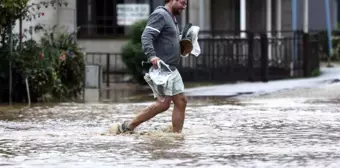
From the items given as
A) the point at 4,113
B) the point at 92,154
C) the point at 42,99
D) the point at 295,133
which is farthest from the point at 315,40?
the point at 92,154

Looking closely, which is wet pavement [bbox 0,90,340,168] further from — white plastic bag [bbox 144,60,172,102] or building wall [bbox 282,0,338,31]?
building wall [bbox 282,0,338,31]

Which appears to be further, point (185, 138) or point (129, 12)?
point (129, 12)

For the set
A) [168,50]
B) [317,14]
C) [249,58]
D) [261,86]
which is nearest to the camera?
[168,50]

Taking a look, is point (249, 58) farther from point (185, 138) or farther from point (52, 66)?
point (185, 138)

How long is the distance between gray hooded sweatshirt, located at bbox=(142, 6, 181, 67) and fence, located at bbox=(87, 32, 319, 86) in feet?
37.2

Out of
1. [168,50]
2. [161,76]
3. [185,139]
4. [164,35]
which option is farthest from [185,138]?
[164,35]

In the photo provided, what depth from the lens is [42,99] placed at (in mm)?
16469

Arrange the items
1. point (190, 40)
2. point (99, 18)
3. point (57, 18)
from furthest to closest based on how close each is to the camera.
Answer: point (99, 18)
point (57, 18)
point (190, 40)

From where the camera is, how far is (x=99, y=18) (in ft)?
92.6

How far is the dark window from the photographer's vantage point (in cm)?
2781

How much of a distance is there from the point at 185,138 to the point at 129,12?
17.6 meters

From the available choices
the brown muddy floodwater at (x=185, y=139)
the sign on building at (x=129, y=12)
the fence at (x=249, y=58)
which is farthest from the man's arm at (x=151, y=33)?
the sign on building at (x=129, y=12)

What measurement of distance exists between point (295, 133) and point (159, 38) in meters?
1.98

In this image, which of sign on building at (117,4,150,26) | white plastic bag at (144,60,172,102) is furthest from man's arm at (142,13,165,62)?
sign on building at (117,4,150,26)
